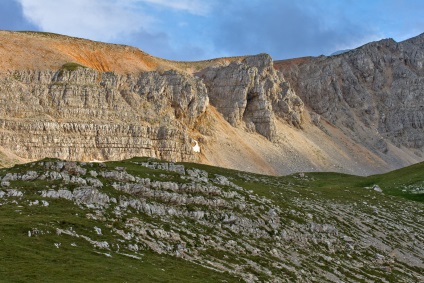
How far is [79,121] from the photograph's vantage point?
588 feet

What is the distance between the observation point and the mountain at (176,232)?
52.9 meters

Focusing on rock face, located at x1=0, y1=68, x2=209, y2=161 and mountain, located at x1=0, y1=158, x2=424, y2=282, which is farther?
rock face, located at x1=0, y1=68, x2=209, y2=161

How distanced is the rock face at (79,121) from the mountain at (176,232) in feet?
273

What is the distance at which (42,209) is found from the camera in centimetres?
6406

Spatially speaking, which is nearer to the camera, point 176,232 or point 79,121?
point 176,232

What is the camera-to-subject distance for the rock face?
17088cm

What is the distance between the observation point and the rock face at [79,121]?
171m

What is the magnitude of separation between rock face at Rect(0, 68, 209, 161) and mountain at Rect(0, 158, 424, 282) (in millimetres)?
83154

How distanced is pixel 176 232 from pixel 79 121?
118m

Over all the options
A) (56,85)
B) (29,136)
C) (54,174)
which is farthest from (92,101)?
(54,174)

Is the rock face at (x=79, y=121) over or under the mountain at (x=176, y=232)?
over

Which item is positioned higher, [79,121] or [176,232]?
[79,121]

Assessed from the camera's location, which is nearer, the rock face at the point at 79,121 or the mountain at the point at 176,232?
the mountain at the point at 176,232

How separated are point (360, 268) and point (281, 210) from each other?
1428 cm
